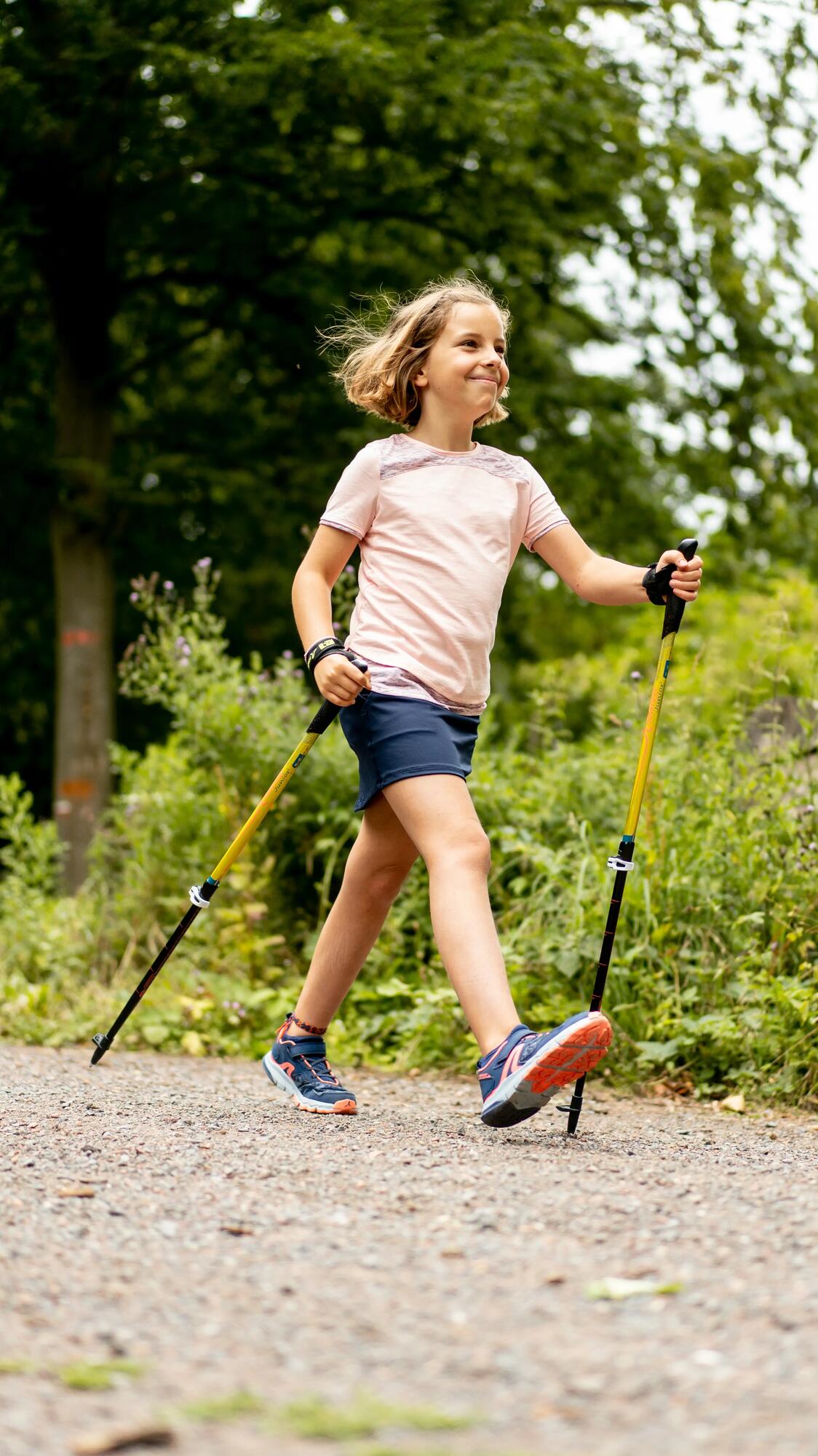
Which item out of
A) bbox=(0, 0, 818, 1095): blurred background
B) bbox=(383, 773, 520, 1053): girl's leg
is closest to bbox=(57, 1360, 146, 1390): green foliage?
bbox=(383, 773, 520, 1053): girl's leg

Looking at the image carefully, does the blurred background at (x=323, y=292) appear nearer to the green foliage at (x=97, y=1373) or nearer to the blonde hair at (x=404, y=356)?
the blonde hair at (x=404, y=356)

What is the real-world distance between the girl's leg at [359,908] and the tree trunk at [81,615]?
5.23m

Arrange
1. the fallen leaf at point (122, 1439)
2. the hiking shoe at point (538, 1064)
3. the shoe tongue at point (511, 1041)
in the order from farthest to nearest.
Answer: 1. the shoe tongue at point (511, 1041)
2. the hiking shoe at point (538, 1064)
3. the fallen leaf at point (122, 1439)

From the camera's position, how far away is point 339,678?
10.8 feet

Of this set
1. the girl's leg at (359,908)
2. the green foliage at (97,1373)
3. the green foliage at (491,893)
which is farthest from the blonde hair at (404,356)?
the green foliage at (97,1373)

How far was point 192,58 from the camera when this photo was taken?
7695mm

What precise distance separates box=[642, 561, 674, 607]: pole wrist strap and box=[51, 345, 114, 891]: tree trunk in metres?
5.80

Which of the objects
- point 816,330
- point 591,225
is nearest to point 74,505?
point 591,225

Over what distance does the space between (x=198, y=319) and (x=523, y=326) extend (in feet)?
7.27

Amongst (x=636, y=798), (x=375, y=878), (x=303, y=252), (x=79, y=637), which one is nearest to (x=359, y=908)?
(x=375, y=878)

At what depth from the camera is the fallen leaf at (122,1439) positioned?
1.57m

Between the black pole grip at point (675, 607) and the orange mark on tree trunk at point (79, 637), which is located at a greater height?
the black pole grip at point (675, 607)

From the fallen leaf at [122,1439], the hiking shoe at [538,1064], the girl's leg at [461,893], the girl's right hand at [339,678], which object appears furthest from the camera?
the girl's right hand at [339,678]

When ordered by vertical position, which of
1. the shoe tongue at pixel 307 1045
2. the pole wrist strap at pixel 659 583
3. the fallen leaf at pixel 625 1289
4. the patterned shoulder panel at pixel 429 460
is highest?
the patterned shoulder panel at pixel 429 460
